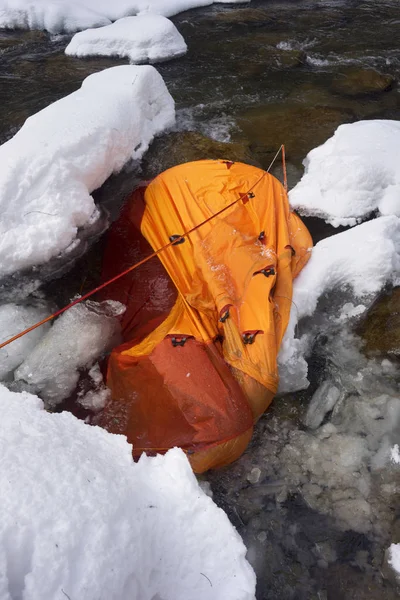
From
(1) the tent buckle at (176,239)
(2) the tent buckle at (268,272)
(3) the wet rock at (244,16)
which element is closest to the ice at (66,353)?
(1) the tent buckle at (176,239)

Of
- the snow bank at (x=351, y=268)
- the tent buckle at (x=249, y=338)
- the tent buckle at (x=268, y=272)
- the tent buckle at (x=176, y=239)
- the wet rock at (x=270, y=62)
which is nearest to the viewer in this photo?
the tent buckle at (x=249, y=338)

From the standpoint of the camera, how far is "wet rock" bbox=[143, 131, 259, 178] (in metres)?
4.77

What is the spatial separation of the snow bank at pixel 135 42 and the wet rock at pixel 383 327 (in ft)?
19.5

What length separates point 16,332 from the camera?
10.4 ft

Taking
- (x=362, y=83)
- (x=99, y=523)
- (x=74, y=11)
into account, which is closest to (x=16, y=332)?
(x=99, y=523)

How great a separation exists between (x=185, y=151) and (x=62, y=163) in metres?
1.72

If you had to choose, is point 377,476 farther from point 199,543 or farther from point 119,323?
point 119,323

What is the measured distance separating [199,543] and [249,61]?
7.53m

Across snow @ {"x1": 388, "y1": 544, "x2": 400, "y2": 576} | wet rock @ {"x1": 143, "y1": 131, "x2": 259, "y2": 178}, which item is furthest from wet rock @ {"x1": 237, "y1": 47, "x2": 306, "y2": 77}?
snow @ {"x1": 388, "y1": 544, "x2": 400, "y2": 576}

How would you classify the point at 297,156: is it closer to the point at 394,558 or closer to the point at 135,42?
the point at 135,42

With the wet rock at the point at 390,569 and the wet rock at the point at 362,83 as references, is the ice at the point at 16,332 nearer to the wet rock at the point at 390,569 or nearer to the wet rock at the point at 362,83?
the wet rock at the point at 390,569

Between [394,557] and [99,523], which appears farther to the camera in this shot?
[394,557]

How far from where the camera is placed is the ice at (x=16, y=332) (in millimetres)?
3098

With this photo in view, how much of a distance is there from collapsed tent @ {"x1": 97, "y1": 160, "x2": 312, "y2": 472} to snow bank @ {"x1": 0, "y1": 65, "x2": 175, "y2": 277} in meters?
0.50
